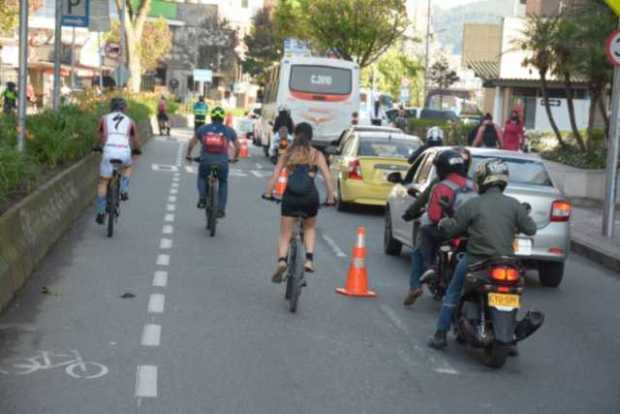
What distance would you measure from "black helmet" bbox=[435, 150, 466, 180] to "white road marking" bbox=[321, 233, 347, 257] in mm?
5141

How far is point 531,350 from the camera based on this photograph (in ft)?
35.2

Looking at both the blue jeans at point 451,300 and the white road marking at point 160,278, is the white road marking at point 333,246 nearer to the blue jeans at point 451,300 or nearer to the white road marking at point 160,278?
the white road marking at point 160,278

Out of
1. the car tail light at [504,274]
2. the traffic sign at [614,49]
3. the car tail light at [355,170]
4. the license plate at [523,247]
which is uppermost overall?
the traffic sign at [614,49]

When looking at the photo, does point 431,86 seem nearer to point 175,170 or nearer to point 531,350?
point 175,170

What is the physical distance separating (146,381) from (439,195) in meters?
3.78

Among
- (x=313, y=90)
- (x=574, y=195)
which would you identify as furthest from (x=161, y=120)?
(x=574, y=195)

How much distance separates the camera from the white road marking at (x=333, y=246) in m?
16.6

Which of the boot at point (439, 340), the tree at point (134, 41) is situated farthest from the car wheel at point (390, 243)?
the tree at point (134, 41)

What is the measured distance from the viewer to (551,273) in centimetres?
1491

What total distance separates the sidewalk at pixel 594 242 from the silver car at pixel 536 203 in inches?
92.2

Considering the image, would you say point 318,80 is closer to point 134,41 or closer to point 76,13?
point 76,13

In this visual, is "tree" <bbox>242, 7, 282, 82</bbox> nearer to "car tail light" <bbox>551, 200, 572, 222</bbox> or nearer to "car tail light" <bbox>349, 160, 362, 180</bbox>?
"car tail light" <bbox>349, 160, 362, 180</bbox>

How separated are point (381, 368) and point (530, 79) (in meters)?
50.3

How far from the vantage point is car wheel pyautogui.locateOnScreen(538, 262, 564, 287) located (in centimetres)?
1486
